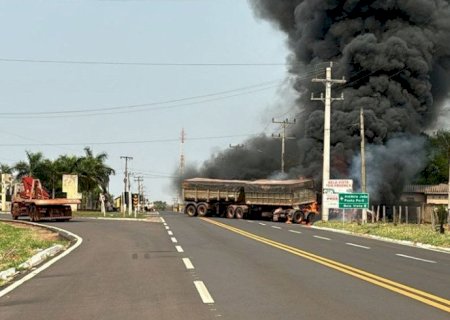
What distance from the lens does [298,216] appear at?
44031 mm

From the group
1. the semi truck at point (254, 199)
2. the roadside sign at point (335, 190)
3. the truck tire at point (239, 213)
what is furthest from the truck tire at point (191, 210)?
the roadside sign at point (335, 190)

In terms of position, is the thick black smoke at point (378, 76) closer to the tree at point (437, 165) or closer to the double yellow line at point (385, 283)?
the tree at point (437, 165)

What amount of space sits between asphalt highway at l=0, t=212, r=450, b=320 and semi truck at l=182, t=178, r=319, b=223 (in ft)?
90.8

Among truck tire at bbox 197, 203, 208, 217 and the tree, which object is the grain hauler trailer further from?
the tree

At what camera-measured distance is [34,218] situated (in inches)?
1549

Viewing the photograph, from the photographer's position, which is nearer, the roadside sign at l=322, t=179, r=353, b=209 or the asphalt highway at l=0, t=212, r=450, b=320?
the asphalt highway at l=0, t=212, r=450, b=320

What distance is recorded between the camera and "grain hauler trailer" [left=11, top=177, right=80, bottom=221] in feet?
128

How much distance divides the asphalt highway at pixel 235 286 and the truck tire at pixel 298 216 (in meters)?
26.6

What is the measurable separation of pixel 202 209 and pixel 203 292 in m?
41.4

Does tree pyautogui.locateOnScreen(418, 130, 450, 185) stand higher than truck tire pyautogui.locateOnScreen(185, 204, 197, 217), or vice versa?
tree pyautogui.locateOnScreen(418, 130, 450, 185)

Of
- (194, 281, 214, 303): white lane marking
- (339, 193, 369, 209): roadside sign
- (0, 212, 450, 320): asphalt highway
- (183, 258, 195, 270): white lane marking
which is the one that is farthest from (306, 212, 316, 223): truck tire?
(194, 281, 214, 303): white lane marking

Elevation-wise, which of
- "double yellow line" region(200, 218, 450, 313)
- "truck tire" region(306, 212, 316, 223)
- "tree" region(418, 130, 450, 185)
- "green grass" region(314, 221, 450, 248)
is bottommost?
"truck tire" region(306, 212, 316, 223)

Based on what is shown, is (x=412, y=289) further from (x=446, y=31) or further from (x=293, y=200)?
(x=446, y=31)

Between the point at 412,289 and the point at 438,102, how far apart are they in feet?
161
